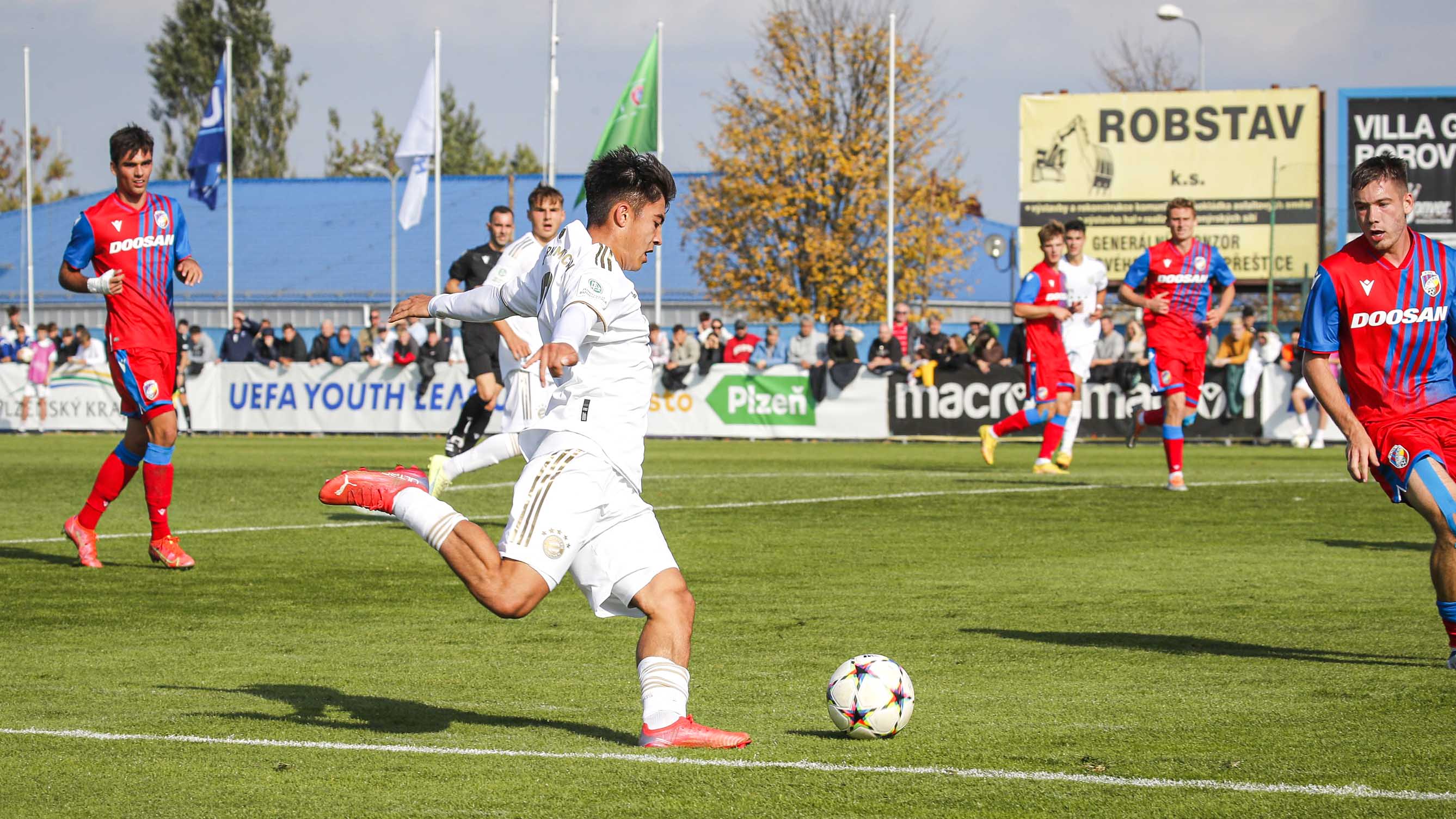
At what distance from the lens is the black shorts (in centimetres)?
1229

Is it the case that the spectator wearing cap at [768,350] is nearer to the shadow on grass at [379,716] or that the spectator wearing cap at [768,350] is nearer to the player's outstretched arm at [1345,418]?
the player's outstretched arm at [1345,418]

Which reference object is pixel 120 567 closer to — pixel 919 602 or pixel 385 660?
pixel 385 660

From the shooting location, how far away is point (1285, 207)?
139 feet

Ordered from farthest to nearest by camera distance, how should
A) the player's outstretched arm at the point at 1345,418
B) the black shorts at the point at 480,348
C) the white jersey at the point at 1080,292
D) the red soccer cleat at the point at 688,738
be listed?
1. the white jersey at the point at 1080,292
2. the black shorts at the point at 480,348
3. the player's outstretched arm at the point at 1345,418
4. the red soccer cleat at the point at 688,738

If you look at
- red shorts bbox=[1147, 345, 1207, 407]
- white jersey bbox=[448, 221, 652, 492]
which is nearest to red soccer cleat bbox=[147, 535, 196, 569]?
white jersey bbox=[448, 221, 652, 492]

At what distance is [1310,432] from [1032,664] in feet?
65.6

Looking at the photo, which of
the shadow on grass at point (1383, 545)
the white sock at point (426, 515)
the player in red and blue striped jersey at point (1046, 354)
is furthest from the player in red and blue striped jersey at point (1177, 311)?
the white sock at point (426, 515)

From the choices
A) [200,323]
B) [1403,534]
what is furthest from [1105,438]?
[200,323]

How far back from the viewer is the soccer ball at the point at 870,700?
502 cm

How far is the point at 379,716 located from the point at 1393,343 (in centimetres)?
404

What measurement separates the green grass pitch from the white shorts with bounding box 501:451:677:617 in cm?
49

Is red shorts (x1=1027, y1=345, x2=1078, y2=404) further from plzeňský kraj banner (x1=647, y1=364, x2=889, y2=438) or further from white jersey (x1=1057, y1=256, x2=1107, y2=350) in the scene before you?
plzeňský kraj banner (x1=647, y1=364, x2=889, y2=438)

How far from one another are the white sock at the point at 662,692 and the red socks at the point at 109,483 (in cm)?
556

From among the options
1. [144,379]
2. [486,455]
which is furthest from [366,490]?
[486,455]
